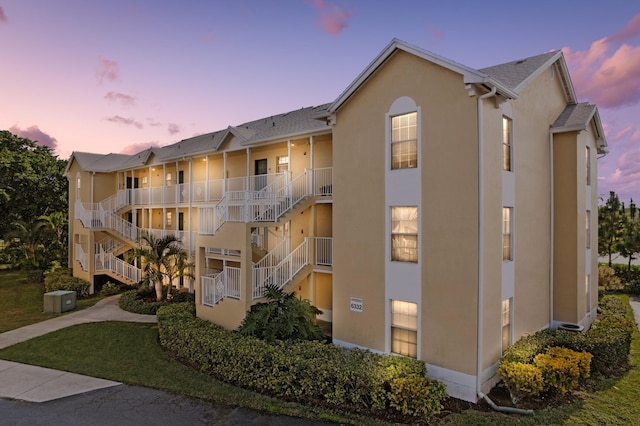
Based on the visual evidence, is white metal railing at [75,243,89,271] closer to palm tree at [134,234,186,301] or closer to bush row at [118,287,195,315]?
bush row at [118,287,195,315]

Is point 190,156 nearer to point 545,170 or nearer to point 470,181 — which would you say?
point 470,181

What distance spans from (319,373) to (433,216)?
5261mm

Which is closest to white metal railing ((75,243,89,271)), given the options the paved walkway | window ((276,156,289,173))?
the paved walkway

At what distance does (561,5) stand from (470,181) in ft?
35.4

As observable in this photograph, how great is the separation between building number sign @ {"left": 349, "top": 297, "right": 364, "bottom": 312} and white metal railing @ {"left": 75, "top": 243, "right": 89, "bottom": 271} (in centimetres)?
1913

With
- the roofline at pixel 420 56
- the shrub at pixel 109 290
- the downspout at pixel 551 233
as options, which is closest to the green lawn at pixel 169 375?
the downspout at pixel 551 233

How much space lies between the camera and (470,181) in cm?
964

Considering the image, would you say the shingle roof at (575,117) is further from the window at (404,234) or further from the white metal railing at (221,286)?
the white metal railing at (221,286)

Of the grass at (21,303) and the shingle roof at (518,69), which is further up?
the shingle roof at (518,69)

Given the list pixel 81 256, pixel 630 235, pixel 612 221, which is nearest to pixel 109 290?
pixel 81 256

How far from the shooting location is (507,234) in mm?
11258

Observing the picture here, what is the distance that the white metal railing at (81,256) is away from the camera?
75.6ft

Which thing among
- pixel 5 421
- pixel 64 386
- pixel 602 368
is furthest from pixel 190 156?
pixel 602 368

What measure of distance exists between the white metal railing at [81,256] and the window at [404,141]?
21352mm
